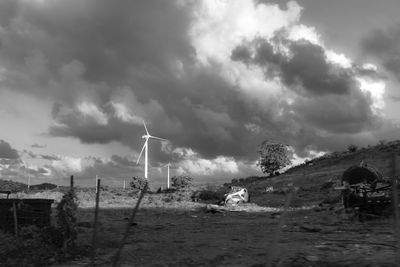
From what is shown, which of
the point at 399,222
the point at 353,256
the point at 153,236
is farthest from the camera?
the point at 153,236

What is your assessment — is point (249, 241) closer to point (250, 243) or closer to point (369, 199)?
point (250, 243)

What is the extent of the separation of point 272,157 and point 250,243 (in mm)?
64497

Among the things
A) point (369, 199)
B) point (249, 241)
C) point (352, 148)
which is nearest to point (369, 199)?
point (369, 199)

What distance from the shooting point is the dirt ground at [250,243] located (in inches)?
452

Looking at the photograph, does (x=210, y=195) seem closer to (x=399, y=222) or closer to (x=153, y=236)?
(x=153, y=236)

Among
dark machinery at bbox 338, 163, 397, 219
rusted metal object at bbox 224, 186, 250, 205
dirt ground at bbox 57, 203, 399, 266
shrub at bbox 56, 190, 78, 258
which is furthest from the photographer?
rusted metal object at bbox 224, 186, 250, 205

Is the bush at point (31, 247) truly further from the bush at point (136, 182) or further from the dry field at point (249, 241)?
the bush at point (136, 182)

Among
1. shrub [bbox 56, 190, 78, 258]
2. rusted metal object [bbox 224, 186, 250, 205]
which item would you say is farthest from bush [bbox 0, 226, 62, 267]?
rusted metal object [bbox 224, 186, 250, 205]

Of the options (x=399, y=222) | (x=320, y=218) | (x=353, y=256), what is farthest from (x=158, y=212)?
(x=399, y=222)

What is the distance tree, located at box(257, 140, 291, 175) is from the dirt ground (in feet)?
184

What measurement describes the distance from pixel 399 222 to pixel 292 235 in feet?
34.4

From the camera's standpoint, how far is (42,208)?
51.5ft

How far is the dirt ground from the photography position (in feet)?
37.7

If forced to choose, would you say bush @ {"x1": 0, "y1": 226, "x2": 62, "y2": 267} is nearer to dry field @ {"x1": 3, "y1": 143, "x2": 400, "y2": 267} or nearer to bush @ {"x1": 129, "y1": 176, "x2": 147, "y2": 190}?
dry field @ {"x1": 3, "y1": 143, "x2": 400, "y2": 267}
